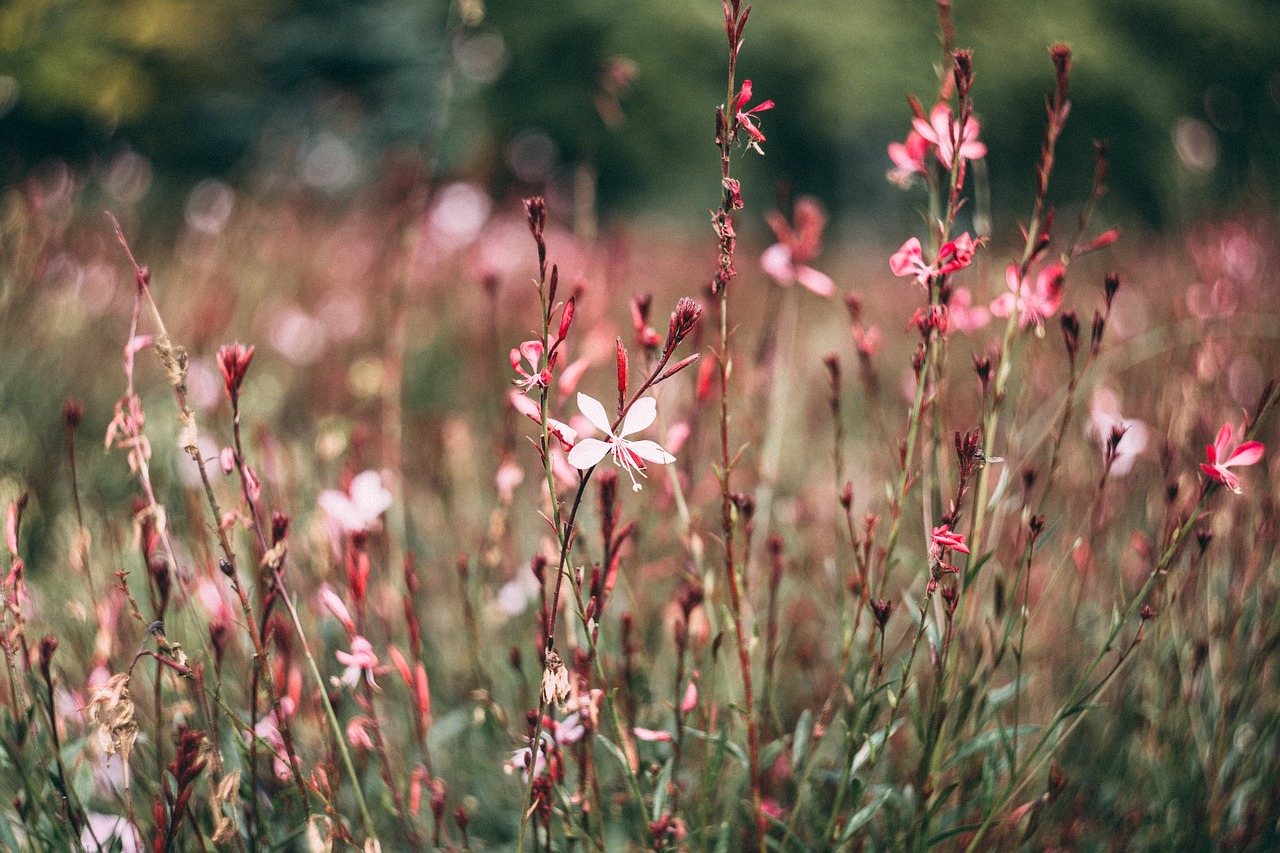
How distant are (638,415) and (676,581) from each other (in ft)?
3.35

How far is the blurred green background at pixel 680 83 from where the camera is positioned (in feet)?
31.3

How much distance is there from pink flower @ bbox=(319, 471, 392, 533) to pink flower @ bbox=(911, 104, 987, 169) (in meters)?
0.82

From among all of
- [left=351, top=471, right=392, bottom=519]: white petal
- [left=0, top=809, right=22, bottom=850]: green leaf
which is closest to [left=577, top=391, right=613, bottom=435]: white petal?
[left=351, top=471, right=392, bottom=519]: white petal

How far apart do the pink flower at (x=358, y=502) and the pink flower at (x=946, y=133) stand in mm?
821

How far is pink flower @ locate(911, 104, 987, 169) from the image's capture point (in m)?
0.85

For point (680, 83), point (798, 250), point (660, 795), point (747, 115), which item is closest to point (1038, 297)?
point (798, 250)

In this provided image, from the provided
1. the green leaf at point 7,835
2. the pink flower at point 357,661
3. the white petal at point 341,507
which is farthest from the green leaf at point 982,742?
the green leaf at point 7,835

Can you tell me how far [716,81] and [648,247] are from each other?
5876mm

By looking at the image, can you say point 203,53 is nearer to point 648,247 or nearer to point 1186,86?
point 648,247

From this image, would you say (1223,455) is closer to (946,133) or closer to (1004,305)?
(1004,305)

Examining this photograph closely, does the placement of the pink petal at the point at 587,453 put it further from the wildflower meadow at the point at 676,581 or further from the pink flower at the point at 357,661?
the pink flower at the point at 357,661

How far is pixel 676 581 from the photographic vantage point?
167 cm

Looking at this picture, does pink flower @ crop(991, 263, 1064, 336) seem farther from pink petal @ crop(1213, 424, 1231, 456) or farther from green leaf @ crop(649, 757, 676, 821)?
green leaf @ crop(649, 757, 676, 821)

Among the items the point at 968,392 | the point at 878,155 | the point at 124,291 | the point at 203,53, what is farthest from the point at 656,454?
the point at 878,155
